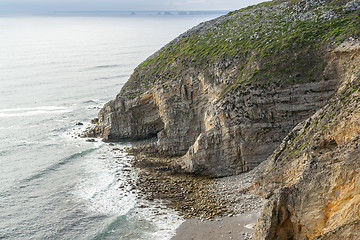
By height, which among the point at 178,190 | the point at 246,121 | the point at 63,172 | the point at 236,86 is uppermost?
the point at 236,86

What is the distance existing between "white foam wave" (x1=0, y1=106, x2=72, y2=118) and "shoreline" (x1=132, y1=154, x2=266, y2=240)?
33.6 meters

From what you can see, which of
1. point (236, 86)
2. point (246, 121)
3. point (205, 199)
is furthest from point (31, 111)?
point (205, 199)

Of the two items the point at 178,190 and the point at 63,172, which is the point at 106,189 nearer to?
the point at 178,190

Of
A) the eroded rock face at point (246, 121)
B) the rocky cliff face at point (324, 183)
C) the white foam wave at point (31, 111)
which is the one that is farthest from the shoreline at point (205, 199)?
the white foam wave at point (31, 111)

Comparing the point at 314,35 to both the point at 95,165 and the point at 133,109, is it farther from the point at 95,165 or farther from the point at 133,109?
the point at 95,165

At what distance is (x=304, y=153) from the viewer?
28.0 meters

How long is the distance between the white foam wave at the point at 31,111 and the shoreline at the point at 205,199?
3356cm

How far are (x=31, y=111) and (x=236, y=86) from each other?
148 feet

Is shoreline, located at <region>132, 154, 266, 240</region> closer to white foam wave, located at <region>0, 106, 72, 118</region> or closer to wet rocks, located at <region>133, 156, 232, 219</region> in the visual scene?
wet rocks, located at <region>133, 156, 232, 219</region>

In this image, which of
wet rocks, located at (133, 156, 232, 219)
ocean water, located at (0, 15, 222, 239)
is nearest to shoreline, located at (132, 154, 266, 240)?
wet rocks, located at (133, 156, 232, 219)

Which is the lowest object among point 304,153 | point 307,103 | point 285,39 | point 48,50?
point 304,153

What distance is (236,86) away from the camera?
139 feet

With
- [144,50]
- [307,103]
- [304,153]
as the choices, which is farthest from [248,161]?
[144,50]

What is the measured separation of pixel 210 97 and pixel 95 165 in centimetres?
1654
